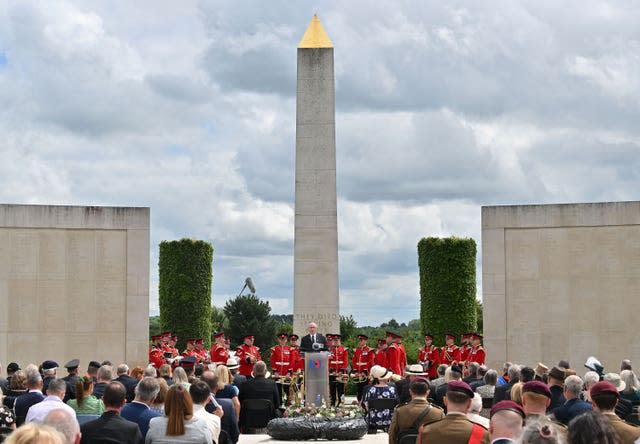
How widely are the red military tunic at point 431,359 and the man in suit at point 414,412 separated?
40.0ft

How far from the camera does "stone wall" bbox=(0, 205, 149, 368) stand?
2187 centimetres

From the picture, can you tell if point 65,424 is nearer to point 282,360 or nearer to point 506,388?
point 506,388

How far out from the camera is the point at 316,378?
16469 millimetres

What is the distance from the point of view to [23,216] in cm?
2216

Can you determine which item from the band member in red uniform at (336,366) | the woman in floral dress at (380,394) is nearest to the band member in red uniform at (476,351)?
the band member in red uniform at (336,366)

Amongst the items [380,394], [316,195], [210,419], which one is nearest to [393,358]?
[316,195]

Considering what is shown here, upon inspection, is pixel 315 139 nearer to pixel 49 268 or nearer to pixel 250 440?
pixel 49 268

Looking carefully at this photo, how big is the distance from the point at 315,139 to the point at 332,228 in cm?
225

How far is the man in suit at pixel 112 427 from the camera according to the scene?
6812mm

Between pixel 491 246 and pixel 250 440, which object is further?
pixel 491 246

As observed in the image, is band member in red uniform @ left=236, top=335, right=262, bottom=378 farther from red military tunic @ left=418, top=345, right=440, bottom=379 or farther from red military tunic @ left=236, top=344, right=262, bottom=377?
red military tunic @ left=418, top=345, right=440, bottom=379

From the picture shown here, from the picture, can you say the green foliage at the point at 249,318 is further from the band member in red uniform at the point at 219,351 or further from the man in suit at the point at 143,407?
the man in suit at the point at 143,407

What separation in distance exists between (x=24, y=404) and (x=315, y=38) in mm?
16536

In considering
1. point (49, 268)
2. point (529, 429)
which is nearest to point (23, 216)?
point (49, 268)
